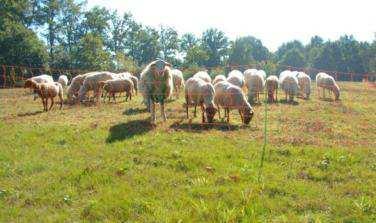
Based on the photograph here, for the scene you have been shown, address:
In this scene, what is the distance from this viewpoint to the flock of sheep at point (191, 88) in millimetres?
19047

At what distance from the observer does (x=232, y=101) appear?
751 inches

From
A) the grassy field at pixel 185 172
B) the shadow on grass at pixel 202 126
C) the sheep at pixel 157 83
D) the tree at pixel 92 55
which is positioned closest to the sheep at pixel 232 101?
the grassy field at pixel 185 172

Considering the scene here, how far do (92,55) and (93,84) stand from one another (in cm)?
3855

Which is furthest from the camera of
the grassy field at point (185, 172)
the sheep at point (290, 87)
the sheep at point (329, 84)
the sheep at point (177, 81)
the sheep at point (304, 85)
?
the sheep at point (329, 84)

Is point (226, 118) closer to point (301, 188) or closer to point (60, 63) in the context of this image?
point (301, 188)

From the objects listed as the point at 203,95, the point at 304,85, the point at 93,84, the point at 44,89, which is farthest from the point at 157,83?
the point at 304,85

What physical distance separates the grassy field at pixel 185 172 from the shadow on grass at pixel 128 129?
3 cm

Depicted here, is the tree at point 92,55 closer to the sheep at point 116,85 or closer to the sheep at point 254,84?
the sheep at point 116,85

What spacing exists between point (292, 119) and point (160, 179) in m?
10.0

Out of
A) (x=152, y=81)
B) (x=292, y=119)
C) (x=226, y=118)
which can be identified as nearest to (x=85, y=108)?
(x=152, y=81)

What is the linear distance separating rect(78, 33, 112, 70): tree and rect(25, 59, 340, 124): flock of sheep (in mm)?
33848

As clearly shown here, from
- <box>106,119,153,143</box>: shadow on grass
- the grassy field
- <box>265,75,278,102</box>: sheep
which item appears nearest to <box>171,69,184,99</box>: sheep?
<box>265,75,278,102</box>: sheep

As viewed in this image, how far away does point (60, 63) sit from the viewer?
6397 centimetres

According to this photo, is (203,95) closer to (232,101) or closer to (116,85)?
(232,101)
